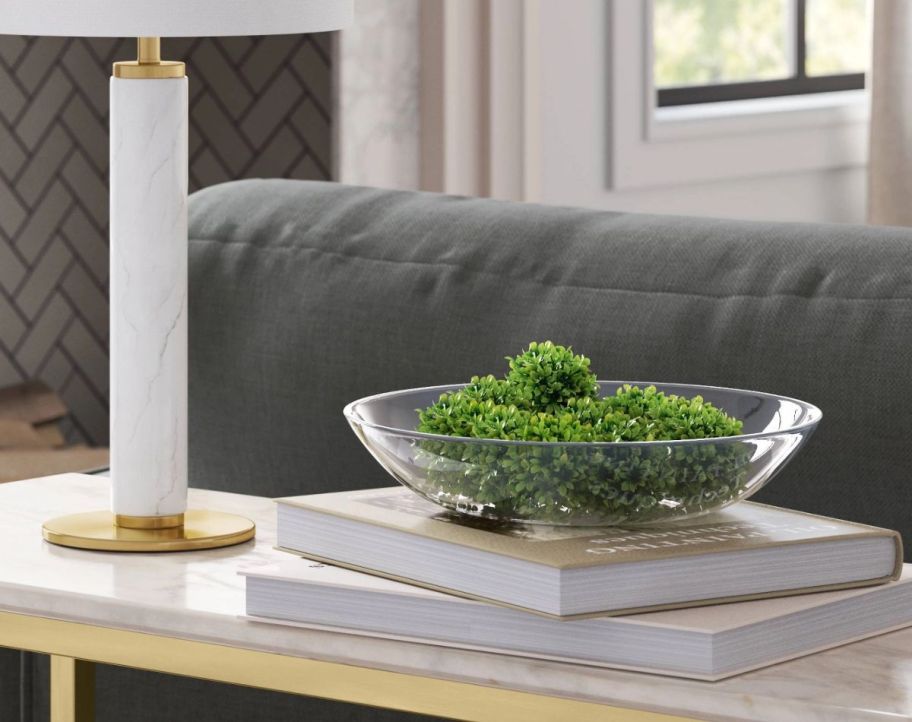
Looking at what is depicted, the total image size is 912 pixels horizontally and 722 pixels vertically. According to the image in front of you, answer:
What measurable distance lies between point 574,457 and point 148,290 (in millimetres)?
400

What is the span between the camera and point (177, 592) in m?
0.96

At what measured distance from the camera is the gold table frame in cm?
80

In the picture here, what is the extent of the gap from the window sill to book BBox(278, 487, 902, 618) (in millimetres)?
2396

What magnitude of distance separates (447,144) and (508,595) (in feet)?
6.66

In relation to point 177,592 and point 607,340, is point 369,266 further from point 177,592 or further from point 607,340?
point 177,592

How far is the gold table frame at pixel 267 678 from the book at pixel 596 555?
5 cm

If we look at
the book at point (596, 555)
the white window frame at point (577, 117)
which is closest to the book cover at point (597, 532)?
the book at point (596, 555)

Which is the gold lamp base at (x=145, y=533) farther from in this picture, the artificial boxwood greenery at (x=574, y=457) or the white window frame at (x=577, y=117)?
the white window frame at (x=577, y=117)

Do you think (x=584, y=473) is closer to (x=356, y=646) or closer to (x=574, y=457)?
(x=574, y=457)

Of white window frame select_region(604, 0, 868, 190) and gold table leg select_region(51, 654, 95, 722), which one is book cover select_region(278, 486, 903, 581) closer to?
gold table leg select_region(51, 654, 95, 722)

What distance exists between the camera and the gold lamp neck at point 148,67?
1090mm

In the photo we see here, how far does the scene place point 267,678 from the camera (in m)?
0.87

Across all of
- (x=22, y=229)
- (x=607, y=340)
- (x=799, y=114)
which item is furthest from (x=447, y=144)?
(x=607, y=340)

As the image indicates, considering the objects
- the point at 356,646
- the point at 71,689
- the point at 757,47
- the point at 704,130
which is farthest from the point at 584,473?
the point at 757,47
